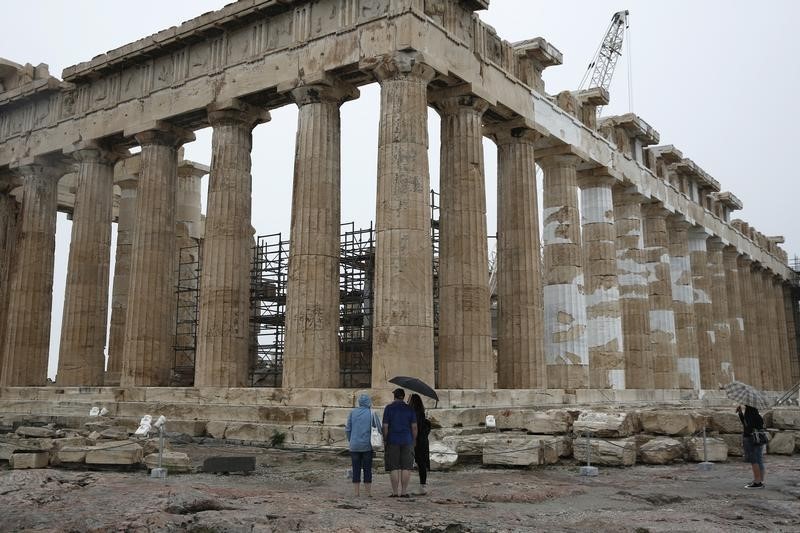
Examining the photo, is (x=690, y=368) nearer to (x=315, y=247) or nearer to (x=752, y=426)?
(x=315, y=247)

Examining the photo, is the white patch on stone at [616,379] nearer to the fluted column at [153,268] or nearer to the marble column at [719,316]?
the marble column at [719,316]

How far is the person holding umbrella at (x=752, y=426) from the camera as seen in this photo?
12227 mm

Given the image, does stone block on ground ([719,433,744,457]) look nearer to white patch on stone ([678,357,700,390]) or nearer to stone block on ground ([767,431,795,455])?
stone block on ground ([767,431,795,455])

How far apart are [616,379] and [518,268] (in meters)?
7.32

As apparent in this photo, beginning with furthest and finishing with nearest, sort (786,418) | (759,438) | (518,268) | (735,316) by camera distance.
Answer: (735,316) → (518,268) → (786,418) → (759,438)

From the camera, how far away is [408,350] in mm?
18062

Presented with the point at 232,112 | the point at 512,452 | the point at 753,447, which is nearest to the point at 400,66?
the point at 232,112

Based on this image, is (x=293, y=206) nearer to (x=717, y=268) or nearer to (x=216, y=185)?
(x=216, y=185)

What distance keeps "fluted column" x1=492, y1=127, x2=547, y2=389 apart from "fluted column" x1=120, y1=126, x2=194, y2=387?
1073 centimetres

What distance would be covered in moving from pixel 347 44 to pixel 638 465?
12.9 meters

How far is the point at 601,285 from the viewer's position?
2912 cm

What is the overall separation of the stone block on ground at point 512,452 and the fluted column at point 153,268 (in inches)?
524

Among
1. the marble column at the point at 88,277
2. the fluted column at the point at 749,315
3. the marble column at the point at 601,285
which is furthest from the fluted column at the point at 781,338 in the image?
the marble column at the point at 88,277

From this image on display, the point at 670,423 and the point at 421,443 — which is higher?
the point at 670,423
